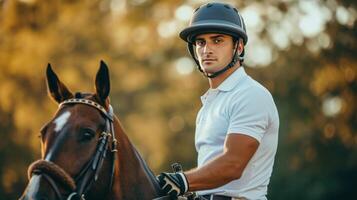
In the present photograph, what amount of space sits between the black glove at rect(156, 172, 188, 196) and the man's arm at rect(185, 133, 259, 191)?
0.05 meters

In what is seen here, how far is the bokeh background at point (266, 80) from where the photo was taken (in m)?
29.5

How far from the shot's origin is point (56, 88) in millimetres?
6352

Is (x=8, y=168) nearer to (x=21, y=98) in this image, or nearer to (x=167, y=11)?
(x=21, y=98)

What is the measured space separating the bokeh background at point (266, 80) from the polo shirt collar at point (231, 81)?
2135cm

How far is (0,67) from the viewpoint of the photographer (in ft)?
96.9

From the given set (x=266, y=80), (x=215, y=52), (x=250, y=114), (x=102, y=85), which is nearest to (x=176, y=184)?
(x=250, y=114)

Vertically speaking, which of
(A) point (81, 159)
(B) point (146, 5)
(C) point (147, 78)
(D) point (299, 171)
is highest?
(B) point (146, 5)

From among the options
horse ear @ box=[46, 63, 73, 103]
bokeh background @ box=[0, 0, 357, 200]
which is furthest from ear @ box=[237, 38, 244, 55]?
bokeh background @ box=[0, 0, 357, 200]

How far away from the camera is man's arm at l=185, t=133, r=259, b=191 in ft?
21.1

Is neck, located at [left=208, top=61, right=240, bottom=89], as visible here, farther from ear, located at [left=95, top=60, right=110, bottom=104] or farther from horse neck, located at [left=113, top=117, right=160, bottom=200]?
ear, located at [left=95, top=60, right=110, bottom=104]

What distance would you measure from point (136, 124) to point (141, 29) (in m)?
4.27

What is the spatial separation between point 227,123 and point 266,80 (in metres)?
25.9

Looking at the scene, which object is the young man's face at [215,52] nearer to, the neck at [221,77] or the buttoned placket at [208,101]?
the neck at [221,77]

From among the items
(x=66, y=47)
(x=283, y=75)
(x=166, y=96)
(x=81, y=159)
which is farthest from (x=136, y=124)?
(x=81, y=159)
